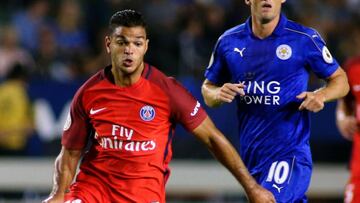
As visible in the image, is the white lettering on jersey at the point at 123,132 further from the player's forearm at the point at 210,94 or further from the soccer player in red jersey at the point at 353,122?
the soccer player in red jersey at the point at 353,122

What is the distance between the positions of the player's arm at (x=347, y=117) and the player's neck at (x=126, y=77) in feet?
8.62

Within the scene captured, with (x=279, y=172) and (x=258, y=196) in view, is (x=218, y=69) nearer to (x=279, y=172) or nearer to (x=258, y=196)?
(x=279, y=172)

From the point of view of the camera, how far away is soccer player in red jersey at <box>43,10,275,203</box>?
6297 millimetres

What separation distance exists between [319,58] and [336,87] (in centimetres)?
24

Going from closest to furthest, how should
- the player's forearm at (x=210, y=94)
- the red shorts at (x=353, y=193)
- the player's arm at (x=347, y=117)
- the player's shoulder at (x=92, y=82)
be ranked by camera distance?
1. the player's shoulder at (x=92, y=82)
2. the player's forearm at (x=210, y=94)
3. the red shorts at (x=353, y=193)
4. the player's arm at (x=347, y=117)

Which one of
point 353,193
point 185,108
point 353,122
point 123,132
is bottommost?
point 353,193

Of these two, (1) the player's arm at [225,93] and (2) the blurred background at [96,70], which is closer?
(1) the player's arm at [225,93]

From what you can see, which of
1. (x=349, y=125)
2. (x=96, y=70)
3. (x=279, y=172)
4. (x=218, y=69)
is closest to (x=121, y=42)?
(x=218, y=69)

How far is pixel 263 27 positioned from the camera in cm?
A: 680

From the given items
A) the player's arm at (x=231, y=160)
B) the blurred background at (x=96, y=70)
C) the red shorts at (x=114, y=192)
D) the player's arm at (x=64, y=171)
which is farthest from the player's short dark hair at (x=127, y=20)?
the blurred background at (x=96, y=70)

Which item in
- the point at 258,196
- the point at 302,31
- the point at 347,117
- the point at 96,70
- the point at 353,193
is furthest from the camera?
the point at 96,70

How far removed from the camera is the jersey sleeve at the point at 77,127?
6.41 m

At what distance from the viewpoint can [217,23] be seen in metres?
12.7

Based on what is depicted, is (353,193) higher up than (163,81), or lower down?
lower down
